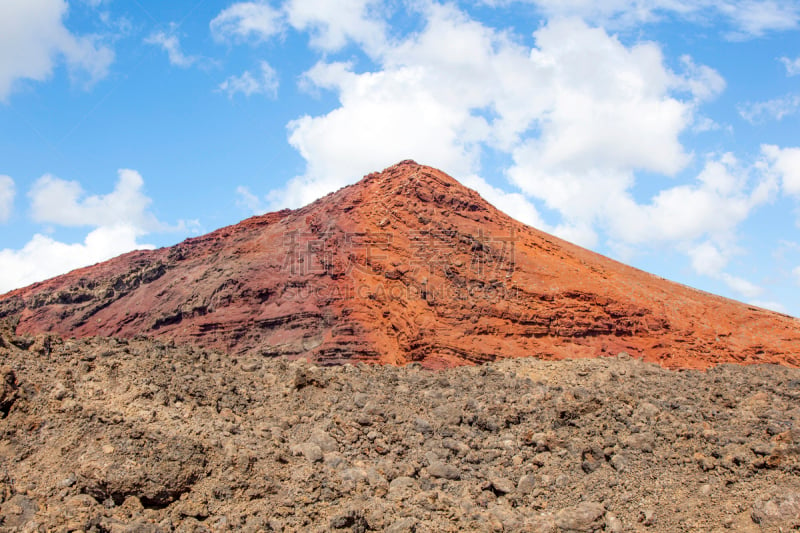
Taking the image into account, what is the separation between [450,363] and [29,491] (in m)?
11.6

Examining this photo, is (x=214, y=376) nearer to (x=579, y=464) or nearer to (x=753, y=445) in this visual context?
(x=579, y=464)

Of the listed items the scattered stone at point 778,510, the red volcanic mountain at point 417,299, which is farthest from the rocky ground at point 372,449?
the red volcanic mountain at point 417,299

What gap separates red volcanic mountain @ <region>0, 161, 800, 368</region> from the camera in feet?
66.8

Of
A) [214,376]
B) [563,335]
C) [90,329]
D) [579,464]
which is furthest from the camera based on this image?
[90,329]

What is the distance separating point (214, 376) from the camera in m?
16.5

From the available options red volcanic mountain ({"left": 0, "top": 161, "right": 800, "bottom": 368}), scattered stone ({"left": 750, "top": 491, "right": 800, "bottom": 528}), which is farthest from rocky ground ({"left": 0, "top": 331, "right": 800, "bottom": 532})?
red volcanic mountain ({"left": 0, "top": 161, "right": 800, "bottom": 368})

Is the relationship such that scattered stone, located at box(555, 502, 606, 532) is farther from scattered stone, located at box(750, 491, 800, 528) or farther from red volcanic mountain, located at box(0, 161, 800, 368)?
red volcanic mountain, located at box(0, 161, 800, 368)

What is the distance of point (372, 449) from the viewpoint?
1388cm

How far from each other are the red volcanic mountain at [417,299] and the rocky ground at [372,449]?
10.0ft

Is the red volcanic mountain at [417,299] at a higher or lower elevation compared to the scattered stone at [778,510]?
higher

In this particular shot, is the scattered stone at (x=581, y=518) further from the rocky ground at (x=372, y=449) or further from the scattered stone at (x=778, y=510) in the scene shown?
the scattered stone at (x=778, y=510)

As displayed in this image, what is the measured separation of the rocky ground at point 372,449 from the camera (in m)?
11.2

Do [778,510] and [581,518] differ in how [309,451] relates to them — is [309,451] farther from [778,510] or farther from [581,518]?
[778,510]

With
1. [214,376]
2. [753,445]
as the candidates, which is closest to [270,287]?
[214,376]
